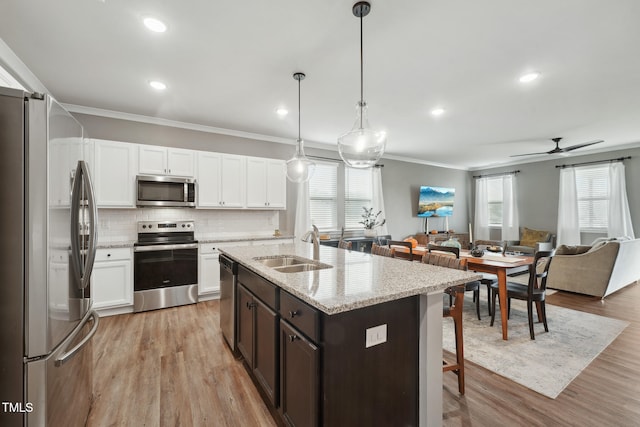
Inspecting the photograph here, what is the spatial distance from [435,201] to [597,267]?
146 inches

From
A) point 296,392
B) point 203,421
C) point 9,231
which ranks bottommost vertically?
point 203,421

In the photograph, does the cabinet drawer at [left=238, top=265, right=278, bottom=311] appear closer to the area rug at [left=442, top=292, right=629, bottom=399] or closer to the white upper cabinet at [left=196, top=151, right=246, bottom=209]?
the area rug at [left=442, top=292, right=629, bottom=399]

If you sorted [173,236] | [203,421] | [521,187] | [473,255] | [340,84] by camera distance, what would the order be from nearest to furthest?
[203,421] → [340,84] → [473,255] → [173,236] → [521,187]

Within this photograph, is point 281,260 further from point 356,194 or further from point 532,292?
point 356,194

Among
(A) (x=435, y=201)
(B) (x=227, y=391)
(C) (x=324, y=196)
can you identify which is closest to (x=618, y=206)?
(A) (x=435, y=201)

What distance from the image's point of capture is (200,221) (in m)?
4.60

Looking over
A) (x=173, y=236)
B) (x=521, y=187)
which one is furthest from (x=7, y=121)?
(x=521, y=187)

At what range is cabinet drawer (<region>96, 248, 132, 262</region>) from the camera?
351cm

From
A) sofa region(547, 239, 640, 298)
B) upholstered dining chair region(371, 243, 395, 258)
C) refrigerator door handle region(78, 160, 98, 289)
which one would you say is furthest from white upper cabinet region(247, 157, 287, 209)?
sofa region(547, 239, 640, 298)

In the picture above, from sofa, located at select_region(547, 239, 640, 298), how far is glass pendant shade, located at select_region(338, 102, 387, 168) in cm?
426

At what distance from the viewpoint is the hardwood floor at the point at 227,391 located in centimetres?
183

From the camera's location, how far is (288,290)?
151cm

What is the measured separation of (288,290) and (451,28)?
90.7 inches

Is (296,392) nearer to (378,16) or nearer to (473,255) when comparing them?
(378,16)
